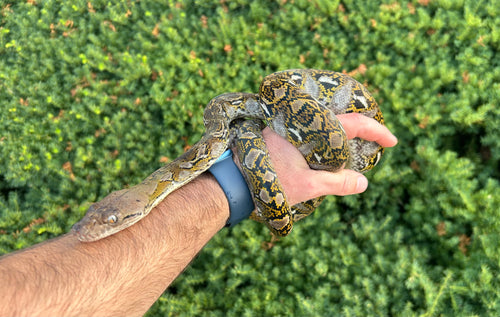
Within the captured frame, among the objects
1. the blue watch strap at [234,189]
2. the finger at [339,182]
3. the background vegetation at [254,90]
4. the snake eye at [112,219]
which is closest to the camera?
the snake eye at [112,219]

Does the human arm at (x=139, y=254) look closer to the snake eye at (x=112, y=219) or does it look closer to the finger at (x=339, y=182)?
the finger at (x=339, y=182)

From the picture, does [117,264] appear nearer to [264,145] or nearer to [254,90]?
[264,145]

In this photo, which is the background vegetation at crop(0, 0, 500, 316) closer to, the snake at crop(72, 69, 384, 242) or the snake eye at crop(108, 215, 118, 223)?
the snake at crop(72, 69, 384, 242)

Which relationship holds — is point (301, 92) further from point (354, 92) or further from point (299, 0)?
point (299, 0)

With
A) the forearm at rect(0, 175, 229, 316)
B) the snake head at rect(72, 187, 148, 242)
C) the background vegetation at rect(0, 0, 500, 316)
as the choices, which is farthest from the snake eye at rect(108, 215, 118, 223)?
the background vegetation at rect(0, 0, 500, 316)

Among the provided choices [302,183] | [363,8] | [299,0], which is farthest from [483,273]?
[299,0]

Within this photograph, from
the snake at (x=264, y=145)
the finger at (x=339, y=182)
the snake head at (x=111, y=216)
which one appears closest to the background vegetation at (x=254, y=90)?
the snake at (x=264, y=145)

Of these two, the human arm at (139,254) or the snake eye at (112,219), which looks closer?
the human arm at (139,254)
